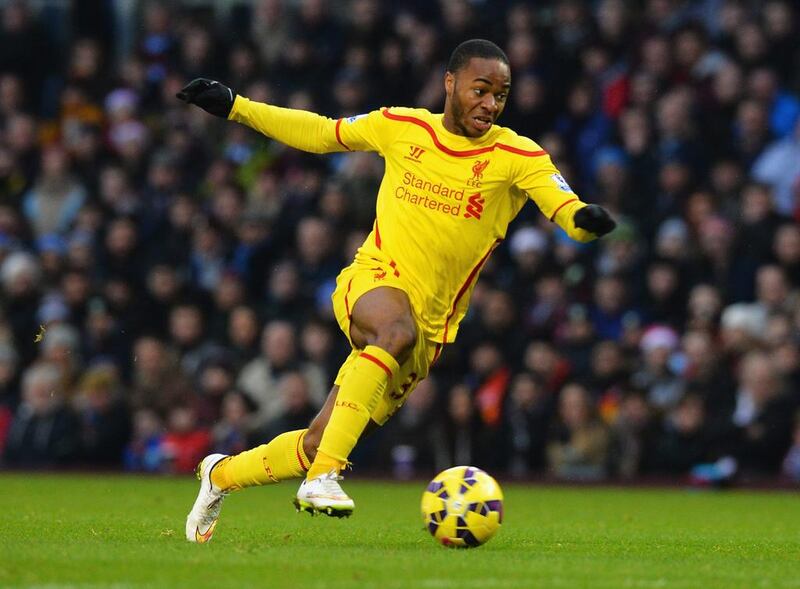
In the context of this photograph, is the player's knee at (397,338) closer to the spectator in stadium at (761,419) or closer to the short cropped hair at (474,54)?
the short cropped hair at (474,54)

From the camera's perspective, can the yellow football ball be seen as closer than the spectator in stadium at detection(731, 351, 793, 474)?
Yes

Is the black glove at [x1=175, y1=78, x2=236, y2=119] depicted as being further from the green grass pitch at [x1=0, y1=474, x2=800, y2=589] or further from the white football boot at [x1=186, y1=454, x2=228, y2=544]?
the green grass pitch at [x1=0, y1=474, x2=800, y2=589]

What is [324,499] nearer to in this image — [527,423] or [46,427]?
[527,423]

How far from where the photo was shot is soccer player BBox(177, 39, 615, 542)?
8258 mm

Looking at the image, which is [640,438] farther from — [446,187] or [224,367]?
[446,187]

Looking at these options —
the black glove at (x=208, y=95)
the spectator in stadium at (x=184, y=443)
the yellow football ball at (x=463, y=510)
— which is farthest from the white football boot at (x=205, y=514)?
the spectator in stadium at (x=184, y=443)

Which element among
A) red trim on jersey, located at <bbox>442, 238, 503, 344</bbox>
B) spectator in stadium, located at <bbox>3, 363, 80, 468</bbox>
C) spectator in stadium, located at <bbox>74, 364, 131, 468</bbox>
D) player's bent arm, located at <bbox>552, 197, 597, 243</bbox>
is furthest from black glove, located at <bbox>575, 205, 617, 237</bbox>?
spectator in stadium, located at <bbox>3, 363, 80, 468</bbox>

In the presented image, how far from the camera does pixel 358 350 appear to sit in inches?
328

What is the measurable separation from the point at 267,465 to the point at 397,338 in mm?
1046

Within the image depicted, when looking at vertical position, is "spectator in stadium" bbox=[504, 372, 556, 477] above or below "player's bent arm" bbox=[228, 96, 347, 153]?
below

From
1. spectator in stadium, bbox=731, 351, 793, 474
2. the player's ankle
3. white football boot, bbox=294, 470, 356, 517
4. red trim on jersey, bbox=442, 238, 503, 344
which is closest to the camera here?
white football boot, bbox=294, 470, 356, 517

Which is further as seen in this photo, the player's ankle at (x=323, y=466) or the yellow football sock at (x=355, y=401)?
the yellow football sock at (x=355, y=401)

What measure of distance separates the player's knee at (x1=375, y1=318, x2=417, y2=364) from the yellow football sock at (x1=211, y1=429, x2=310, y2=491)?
0.73 metres

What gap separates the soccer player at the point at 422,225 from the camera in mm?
8258
